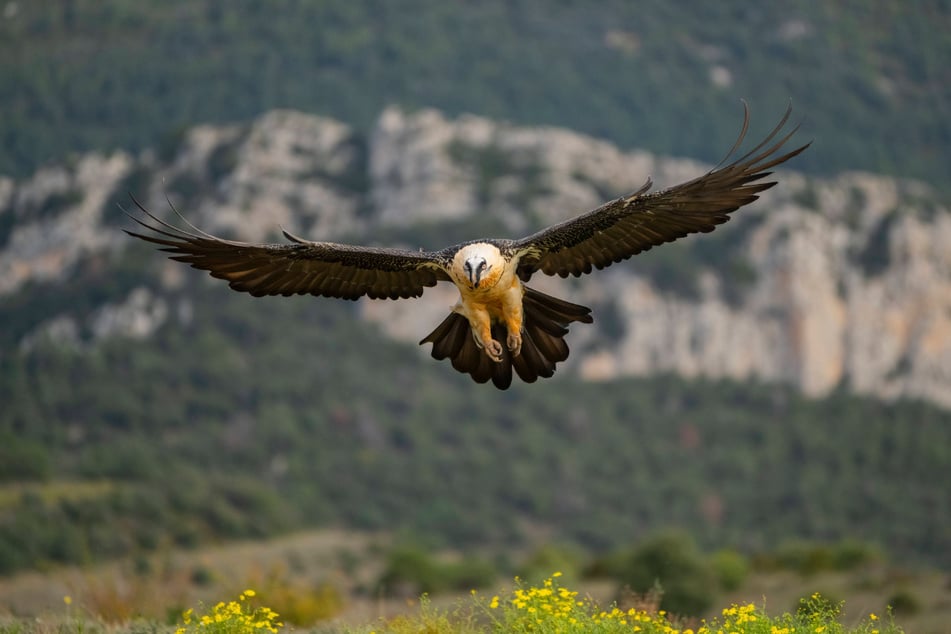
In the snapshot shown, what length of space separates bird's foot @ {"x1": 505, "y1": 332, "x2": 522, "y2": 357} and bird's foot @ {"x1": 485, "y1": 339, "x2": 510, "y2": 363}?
0.32 ft

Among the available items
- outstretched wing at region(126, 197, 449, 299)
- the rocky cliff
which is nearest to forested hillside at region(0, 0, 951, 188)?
the rocky cliff

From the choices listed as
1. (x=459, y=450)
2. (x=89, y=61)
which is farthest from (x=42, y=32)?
(x=459, y=450)

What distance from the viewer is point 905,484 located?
74.0 m

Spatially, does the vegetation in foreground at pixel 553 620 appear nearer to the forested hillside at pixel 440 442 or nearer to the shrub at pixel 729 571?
the shrub at pixel 729 571

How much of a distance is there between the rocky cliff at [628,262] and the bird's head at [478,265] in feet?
211

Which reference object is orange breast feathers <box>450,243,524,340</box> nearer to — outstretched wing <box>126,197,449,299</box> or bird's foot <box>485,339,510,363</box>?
bird's foot <box>485,339,510,363</box>

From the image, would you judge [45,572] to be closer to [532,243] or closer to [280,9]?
[532,243]

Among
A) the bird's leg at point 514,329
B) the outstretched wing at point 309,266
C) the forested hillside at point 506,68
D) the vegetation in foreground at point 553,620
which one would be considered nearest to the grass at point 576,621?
the vegetation in foreground at point 553,620

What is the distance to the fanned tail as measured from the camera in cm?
1414

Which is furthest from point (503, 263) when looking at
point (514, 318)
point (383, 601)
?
point (383, 601)

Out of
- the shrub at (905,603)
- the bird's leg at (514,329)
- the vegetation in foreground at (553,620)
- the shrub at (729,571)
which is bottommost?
the shrub at (729,571)

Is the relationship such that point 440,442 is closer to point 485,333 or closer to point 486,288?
point 485,333

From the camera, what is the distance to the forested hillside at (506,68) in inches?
4466

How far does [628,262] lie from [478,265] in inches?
2629
